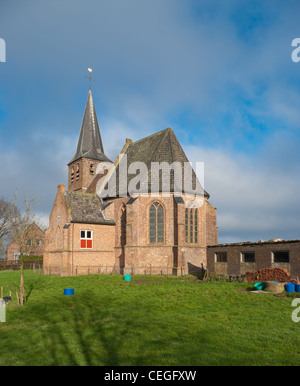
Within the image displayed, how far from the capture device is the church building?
103 feet

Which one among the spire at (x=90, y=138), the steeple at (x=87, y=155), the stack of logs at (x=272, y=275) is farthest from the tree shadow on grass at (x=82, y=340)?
the spire at (x=90, y=138)

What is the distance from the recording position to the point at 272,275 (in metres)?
22.3

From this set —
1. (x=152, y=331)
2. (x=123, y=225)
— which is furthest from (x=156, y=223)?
(x=152, y=331)

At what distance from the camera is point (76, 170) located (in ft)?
169

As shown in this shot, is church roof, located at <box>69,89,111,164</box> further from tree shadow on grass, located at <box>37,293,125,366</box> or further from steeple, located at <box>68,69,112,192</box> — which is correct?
tree shadow on grass, located at <box>37,293,125,366</box>

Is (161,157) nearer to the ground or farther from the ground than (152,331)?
farther from the ground

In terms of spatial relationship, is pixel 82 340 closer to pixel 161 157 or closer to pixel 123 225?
pixel 123 225

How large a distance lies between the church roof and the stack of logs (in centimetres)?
3312

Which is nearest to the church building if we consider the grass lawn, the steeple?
the steeple

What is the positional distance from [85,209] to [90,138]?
19312 millimetres

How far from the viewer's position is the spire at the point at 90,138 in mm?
50469

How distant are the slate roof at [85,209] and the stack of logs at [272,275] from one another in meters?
16.7
